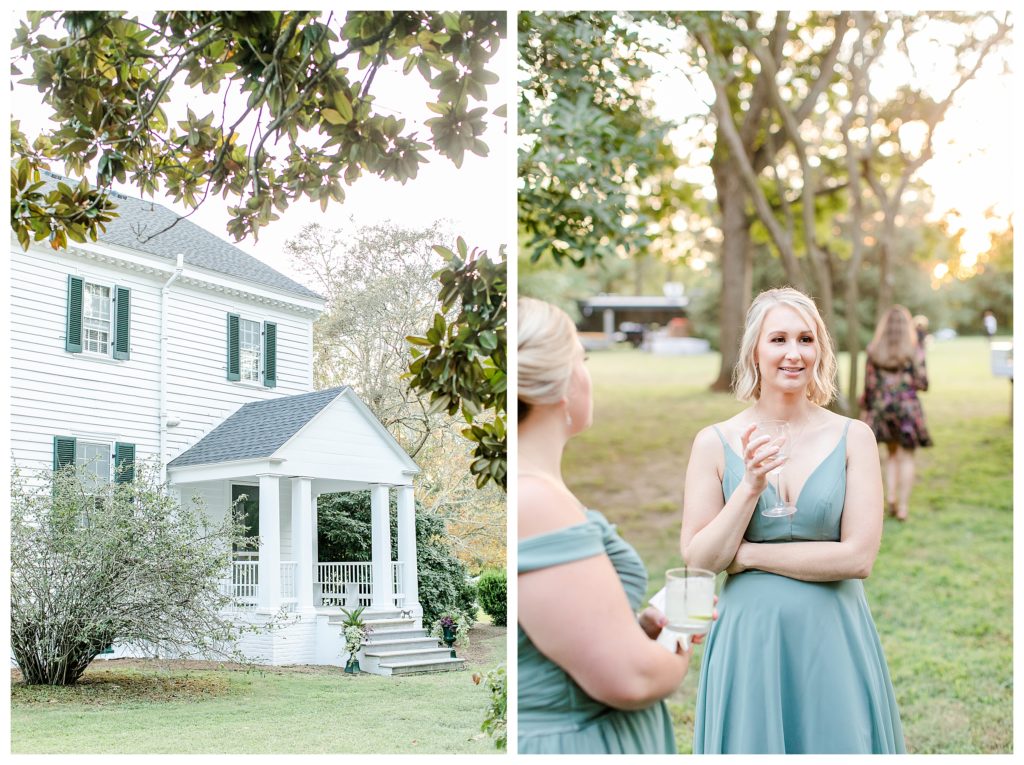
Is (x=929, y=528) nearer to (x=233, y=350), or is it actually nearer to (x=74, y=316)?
(x=233, y=350)

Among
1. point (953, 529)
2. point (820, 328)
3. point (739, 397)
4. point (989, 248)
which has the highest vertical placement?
point (989, 248)

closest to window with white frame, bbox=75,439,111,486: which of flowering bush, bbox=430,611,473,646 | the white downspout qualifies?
the white downspout

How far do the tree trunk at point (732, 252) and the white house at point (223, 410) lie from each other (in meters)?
5.54

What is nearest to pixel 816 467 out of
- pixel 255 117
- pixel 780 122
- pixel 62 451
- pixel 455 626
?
pixel 455 626

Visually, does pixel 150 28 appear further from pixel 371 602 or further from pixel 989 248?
pixel 989 248

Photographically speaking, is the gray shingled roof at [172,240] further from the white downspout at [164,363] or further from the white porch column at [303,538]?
the white porch column at [303,538]

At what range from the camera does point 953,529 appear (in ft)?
19.5

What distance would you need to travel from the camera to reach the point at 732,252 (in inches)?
309

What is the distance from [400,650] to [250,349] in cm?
93

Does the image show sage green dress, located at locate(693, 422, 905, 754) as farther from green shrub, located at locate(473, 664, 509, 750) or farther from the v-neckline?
green shrub, located at locate(473, 664, 509, 750)

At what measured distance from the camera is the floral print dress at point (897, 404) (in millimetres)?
5840

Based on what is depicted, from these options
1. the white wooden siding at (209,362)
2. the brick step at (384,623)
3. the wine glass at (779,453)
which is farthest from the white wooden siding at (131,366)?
the wine glass at (779,453)

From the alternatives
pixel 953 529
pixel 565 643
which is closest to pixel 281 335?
pixel 565 643

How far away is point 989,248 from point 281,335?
7.27 metres
